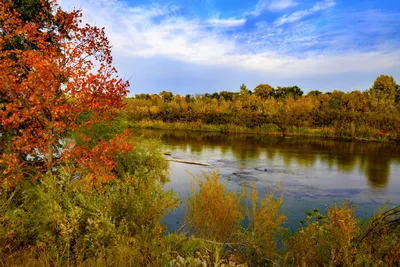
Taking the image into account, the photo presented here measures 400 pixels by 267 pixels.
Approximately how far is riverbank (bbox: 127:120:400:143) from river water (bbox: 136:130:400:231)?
7.35 metres

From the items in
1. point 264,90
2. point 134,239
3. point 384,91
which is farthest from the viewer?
point 264,90

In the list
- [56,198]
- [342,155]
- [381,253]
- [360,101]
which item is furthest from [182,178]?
[360,101]

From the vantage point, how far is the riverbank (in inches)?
1464

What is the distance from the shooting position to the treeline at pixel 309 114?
128 ft

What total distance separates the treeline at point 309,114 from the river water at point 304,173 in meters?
9.71

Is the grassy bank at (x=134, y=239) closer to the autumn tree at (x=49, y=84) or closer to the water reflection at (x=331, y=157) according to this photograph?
the autumn tree at (x=49, y=84)

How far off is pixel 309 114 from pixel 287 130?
4217mm

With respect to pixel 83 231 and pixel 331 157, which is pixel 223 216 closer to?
pixel 83 231

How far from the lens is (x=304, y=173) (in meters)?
18.9

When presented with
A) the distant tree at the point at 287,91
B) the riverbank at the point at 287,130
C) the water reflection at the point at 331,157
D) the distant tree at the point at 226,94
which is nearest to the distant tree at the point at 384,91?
the riverbank at the point at 287,130

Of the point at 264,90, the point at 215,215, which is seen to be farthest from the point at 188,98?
the point at 215,215

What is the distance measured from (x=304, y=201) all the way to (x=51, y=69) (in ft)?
35.6

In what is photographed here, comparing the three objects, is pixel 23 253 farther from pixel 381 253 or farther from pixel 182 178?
pixel 182 178

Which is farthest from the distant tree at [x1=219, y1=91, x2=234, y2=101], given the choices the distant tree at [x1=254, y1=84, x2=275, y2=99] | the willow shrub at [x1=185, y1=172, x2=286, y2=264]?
the willow shrub at [x1=185, y1=172, x2=286, y2=264]
